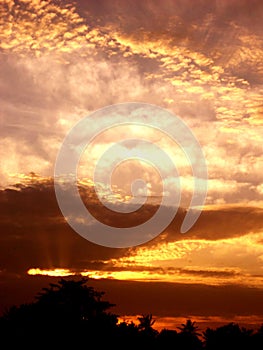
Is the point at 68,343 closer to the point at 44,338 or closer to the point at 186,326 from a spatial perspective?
the point at 44,338

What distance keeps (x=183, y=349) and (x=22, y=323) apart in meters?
32.7

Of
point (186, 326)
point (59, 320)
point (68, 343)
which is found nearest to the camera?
point (68, 343)

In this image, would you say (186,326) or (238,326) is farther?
(186,326)

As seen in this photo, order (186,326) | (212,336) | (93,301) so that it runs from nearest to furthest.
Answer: (93,301)
(212,336)
(186,326)

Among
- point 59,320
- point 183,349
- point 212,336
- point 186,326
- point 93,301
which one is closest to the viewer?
point 59,320

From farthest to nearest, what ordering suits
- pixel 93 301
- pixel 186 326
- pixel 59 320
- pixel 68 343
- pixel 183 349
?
pixel 186 326
pixel 183 349
pixel 93 301
pixel 59 320
pixel 68 343

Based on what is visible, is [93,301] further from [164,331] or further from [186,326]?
[186,326]

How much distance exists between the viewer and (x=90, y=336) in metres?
69.5

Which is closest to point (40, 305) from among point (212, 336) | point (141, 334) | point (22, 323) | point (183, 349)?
point (22, 323)

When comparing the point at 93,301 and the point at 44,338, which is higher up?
the point at 93,301

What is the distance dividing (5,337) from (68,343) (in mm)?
8164

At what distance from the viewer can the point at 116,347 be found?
229ft

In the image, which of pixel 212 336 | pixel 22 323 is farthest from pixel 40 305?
pixel 212 336

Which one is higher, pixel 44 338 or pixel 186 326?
pixel 186 326
